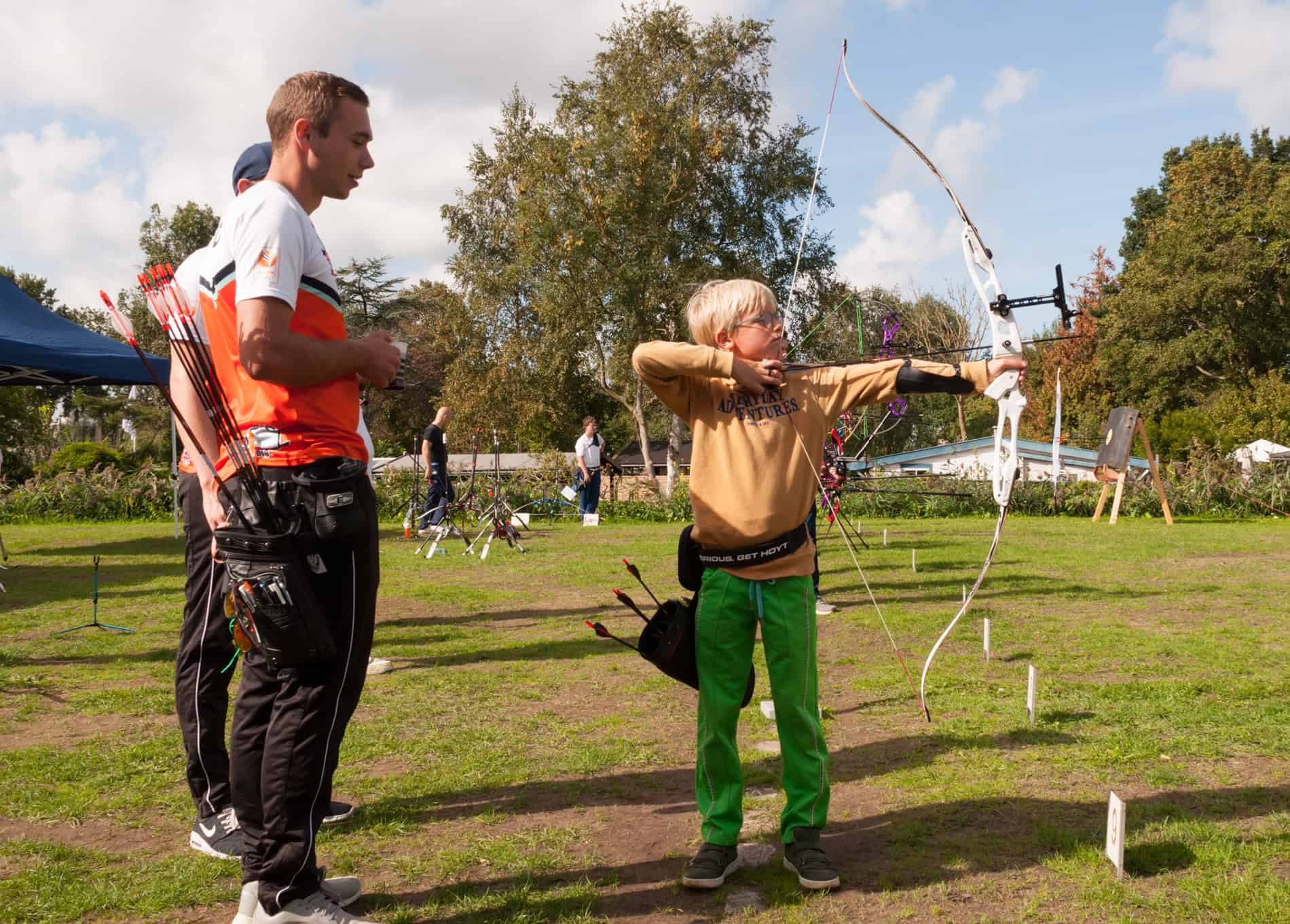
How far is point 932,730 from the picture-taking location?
4441 millimetres

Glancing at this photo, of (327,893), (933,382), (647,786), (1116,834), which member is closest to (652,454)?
(647,786)

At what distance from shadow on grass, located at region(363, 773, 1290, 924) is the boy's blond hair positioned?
5.44 ft

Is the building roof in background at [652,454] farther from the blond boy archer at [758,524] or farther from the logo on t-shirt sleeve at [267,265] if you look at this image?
the logo on t-shirt sleeve at [267,265]

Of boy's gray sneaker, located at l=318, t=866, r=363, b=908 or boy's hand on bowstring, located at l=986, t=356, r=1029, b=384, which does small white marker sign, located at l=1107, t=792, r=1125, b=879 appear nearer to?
boy's hand on bowstring, located at l=986, t=356, r=1029, b=384

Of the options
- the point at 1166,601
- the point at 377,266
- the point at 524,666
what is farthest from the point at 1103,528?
the point at 377,266

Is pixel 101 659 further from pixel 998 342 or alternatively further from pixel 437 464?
pixel 437 464

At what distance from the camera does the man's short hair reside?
2418mm

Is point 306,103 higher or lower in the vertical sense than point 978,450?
higher

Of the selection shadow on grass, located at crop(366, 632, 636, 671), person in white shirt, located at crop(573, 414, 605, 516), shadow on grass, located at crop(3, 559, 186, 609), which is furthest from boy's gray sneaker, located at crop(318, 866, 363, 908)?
person in white shirt, located at crop(573, 414, 605, 516)

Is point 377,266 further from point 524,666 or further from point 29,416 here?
point 524,666

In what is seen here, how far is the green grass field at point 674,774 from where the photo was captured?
Result: 2.79m

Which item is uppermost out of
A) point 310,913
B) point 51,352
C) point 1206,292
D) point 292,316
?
point 1206,292

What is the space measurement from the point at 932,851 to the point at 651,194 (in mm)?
29566

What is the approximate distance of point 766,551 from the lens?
2934 mm
